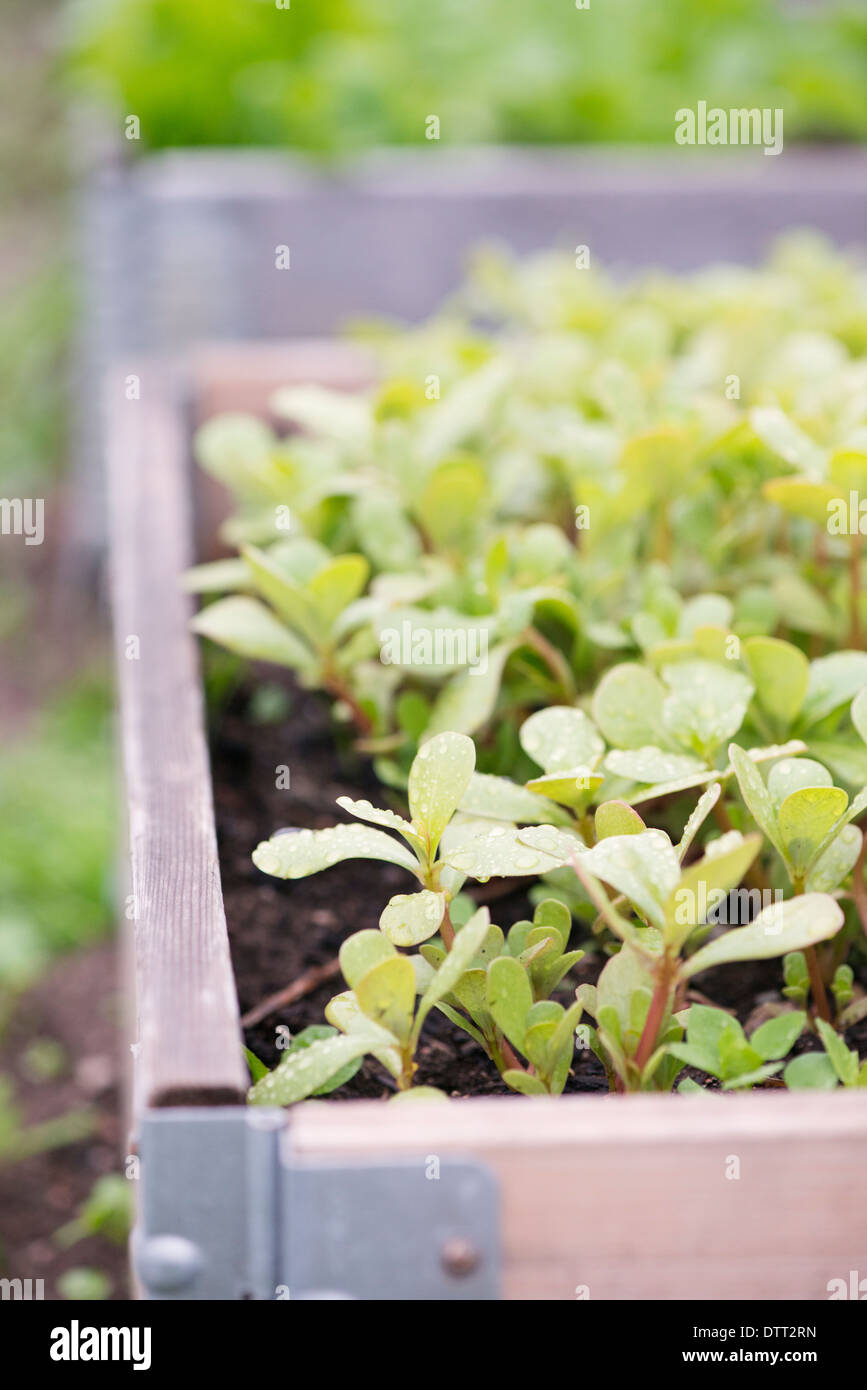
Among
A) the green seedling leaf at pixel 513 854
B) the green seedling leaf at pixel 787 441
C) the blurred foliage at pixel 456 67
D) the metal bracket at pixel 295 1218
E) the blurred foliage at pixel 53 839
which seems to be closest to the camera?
the metal bracket at pixel 295 1218

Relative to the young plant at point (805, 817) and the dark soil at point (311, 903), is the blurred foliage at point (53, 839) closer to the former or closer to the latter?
the dark soil at point (311, 903)

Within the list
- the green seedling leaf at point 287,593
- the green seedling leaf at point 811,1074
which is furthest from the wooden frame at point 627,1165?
the green seedling leaf at point 287,593

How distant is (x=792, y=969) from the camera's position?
0.78 meters

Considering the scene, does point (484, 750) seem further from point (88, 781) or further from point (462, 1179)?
point (88, 781)

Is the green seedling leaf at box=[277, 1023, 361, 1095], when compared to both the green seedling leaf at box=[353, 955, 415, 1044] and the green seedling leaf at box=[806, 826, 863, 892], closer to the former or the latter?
the green seedling leaf at box=[353, 955, 415, 1044]

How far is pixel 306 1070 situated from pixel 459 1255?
114mm

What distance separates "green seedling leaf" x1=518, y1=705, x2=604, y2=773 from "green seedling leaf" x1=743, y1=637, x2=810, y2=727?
0.10 metres

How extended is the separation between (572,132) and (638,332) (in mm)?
1385

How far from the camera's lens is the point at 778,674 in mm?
799

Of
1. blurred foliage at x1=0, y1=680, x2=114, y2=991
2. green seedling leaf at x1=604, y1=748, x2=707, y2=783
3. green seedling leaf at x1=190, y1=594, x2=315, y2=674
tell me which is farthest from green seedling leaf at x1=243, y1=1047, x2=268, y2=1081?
blurred foliage at x1=0, y1=680, x2=114, y2=991

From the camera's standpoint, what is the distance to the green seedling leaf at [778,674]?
787mm

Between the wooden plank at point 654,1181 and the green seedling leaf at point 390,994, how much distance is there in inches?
2.6

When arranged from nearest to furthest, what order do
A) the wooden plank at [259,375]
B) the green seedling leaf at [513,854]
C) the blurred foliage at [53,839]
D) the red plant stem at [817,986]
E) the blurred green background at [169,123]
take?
the green seedling leaf at [513,854]
the red plant stem at [817,986]
the wooden plank at [259,375]
the blurred green background at [169,123]
the blurred foliage at [53,839]
